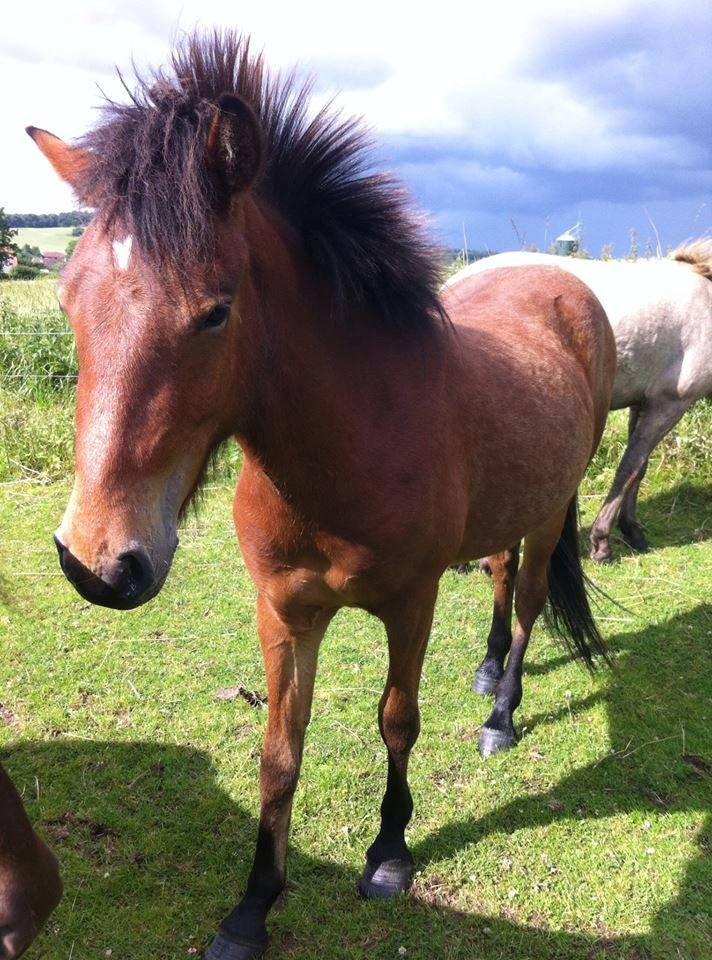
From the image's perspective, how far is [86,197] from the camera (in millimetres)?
1599

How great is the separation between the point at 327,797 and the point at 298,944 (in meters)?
0.67

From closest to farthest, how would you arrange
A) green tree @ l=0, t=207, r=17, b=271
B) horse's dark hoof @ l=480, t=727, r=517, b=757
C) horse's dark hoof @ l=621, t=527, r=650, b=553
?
horse's dark hoof @ l=480, t=727, r=517, b=757 → horse's dark hoof @ l=621, t=527, r=650, b=553 → green tree @ l=0, t=207, r=17, b=271

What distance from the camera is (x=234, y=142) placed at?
5.04ft

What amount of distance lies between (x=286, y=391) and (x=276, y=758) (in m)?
1.38

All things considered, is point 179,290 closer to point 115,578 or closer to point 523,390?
point 115,578

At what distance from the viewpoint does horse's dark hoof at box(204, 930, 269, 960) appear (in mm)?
2393

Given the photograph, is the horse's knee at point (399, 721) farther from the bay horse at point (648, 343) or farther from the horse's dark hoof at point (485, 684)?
the bay horse at point (648, 343)

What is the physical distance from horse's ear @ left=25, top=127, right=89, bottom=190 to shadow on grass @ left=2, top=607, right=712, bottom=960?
2399 mm

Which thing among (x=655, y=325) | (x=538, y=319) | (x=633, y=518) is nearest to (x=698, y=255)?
(x=655, y=325)

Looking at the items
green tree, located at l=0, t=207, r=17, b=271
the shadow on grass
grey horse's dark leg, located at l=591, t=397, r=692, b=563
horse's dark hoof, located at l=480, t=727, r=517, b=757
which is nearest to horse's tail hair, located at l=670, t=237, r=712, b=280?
grey horse's dark leg, located at l=591, t=397, r=692, b=563

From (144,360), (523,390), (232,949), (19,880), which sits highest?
(144,360)

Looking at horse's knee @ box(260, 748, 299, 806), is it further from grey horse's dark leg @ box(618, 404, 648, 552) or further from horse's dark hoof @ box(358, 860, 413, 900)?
grey horse's dark leg @ box(618, 404, 648, 552)

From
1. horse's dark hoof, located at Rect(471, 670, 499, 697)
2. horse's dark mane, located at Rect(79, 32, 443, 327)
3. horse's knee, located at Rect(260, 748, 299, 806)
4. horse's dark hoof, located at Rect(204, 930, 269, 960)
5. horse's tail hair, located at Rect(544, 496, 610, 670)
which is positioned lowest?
horse's dark hoof, located at Rect(471, 670, 499, 697)

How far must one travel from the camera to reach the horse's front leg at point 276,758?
2.43 metres
